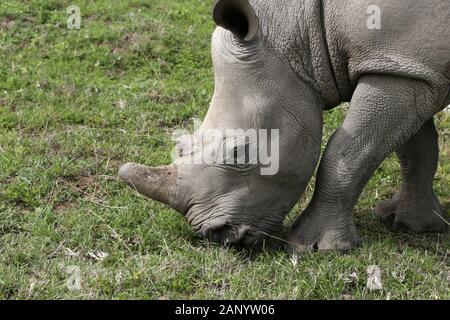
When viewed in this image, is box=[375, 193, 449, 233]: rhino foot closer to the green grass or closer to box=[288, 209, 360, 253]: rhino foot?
the green grass

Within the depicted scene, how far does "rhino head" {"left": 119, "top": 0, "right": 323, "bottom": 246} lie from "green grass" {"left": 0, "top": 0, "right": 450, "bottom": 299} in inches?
10.0

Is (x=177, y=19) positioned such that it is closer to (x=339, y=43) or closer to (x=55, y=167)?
(x=55, y=167)

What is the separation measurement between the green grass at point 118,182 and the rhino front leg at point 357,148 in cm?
19

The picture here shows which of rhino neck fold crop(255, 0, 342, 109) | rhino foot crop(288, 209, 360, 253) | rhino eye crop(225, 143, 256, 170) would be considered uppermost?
rhino neck fold crop(255, 0, 342, 109)

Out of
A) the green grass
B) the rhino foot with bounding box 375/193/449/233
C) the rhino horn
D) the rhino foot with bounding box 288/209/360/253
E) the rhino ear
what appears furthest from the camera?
the rhino foot with bounding box 375/193/449/233

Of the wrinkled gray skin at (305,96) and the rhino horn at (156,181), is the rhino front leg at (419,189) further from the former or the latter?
the rhino horn at (156,181)

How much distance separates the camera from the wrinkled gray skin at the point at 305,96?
17.2 feet

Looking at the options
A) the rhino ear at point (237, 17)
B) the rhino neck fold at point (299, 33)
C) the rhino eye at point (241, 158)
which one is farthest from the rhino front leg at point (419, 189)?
the rhino ear at point (237, 17)

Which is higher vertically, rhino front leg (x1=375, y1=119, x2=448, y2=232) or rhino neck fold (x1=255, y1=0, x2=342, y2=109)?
rhino neck fold (x1=255, y1=0, x2=342, y2=109)

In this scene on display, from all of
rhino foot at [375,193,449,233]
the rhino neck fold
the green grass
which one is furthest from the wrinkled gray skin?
rhino foot at [375,193,449,233]

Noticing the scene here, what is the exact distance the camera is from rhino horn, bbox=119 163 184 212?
18.2ft

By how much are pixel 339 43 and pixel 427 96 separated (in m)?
0.62

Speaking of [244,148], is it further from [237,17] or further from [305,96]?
[237,17]
